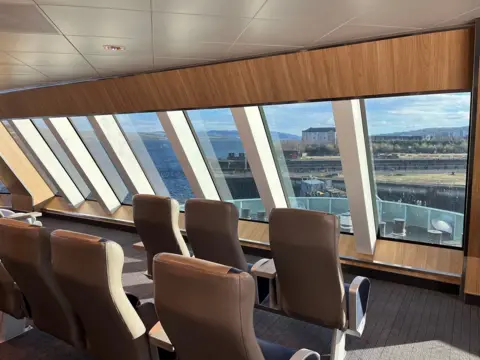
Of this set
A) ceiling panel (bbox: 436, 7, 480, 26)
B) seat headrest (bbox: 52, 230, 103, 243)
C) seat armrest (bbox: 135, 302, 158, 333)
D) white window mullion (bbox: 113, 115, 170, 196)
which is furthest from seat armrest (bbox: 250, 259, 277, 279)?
white window mullion (bbox: 113, 115, 170, 196)

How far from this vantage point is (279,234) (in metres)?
2.87

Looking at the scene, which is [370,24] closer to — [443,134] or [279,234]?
[279,234]

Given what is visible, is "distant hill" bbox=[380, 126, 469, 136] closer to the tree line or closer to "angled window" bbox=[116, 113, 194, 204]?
the tree line

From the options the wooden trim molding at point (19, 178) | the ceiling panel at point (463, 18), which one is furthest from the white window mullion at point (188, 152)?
the wooden trim molding at point (19, 178)

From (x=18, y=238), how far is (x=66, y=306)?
55cm

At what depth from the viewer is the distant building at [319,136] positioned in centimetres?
531

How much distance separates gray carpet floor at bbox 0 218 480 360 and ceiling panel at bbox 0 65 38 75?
9.65 feet

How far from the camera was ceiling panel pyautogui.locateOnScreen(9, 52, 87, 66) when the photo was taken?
3883 millimetres

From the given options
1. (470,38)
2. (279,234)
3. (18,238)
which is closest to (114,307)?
(18,238)

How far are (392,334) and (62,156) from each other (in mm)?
8550

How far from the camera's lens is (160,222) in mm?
3533

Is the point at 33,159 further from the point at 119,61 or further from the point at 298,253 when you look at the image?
the point at 298,253

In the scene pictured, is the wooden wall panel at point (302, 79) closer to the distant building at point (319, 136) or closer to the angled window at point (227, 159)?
the angled window at point (227, 159)

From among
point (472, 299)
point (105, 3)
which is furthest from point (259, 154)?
point (105, 3)
